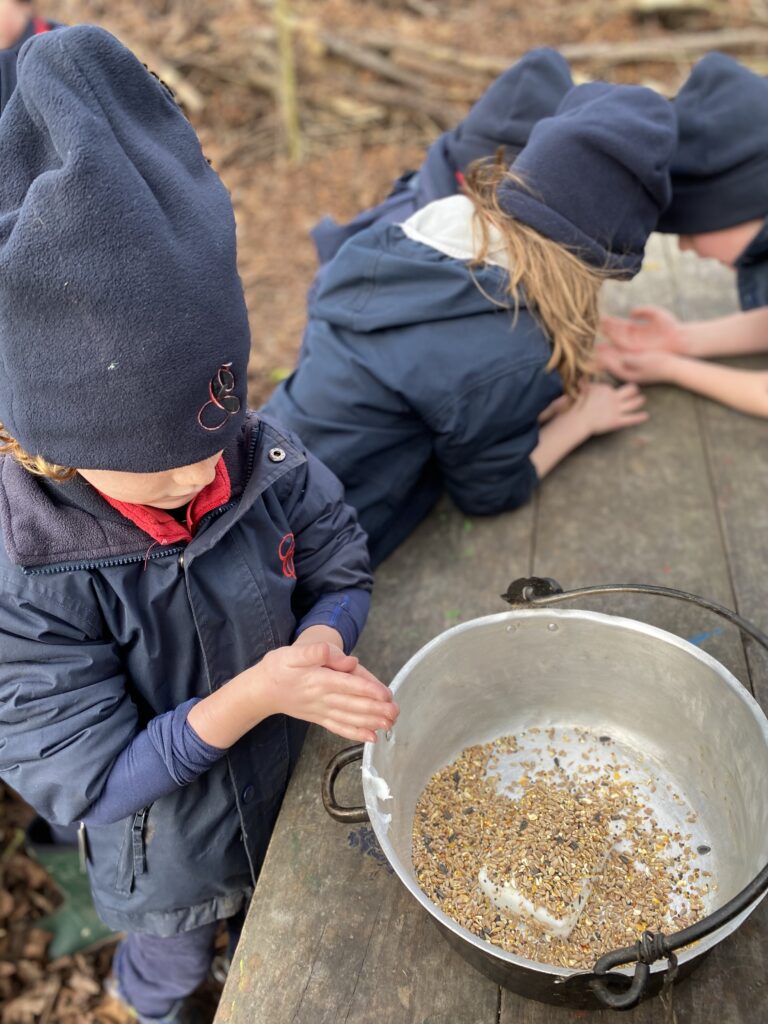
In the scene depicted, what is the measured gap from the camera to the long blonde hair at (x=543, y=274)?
197 cm

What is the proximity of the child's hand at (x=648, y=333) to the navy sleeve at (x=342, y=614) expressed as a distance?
1.37 metres

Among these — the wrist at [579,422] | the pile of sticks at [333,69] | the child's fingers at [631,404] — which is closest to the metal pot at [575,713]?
the wrist at [579,422]

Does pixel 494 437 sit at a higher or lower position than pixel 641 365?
higher

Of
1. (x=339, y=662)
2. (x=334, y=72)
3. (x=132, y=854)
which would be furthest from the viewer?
(x=334, y=72)

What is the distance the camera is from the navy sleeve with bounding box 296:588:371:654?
160cm

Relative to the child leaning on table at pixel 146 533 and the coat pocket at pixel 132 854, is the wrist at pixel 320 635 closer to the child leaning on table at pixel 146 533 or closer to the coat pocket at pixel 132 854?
the child leaning on table at pixel 146 533

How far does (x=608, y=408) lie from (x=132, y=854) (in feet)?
5.23

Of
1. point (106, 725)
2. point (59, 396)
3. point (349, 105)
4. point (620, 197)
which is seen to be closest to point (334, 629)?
point (106, 725)

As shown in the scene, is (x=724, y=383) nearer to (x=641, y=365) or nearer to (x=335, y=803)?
(x=641, y=365)

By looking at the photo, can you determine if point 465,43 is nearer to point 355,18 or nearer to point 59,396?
point 355,18

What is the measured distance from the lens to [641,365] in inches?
99.5

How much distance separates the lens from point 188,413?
3.70 ft

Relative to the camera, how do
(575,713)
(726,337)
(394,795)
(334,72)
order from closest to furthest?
(394,795) → (575,713) → (726,337) → (334,72)

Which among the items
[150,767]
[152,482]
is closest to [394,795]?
[150,767]
